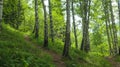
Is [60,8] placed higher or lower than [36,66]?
higher

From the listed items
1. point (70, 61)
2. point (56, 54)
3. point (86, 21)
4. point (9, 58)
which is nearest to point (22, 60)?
point (9, 58)

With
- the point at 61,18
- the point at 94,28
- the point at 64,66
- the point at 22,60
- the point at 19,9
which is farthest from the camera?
the point at 94,28

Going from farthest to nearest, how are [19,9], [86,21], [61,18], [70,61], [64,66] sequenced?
[61,18] → [19,9] → [86,21] → [70,61] → [64,66]

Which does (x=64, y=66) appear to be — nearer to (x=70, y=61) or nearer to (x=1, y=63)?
(x=70, y=61)

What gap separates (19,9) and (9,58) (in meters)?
20.8

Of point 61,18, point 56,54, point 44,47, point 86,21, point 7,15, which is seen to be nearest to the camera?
point 56,54

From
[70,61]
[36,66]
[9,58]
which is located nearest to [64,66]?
[70,61]

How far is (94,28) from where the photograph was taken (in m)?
44.5

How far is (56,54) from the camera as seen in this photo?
16609 millimetres

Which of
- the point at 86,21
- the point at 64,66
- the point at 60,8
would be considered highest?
the point at 60,8

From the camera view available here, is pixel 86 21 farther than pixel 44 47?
Yes

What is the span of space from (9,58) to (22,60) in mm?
672

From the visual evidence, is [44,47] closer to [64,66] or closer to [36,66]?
[64,66]

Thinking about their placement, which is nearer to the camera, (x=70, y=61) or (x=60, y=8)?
(x=70, y=61)
